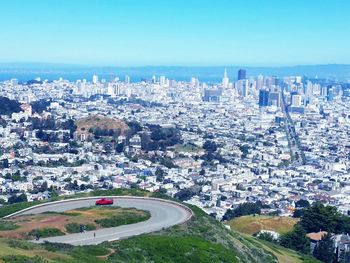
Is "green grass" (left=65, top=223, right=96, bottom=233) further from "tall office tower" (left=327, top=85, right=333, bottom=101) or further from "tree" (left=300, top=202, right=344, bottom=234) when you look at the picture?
"tall office tower" (left=327, top=85, right=333, bottom=101)

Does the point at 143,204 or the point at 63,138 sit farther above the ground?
the point at 143,204

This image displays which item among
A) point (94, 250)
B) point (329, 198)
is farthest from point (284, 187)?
point (94, 250)

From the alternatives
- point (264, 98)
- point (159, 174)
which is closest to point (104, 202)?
point (159, 174)

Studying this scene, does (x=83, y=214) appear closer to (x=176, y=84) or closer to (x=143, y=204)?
(x=143, y=204)

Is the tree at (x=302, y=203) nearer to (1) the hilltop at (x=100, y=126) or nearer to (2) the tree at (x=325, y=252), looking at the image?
(2) the tree at (x=325, y=252)

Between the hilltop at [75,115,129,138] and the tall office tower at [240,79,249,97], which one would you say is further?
the tall office tower at [240,79,249,97]

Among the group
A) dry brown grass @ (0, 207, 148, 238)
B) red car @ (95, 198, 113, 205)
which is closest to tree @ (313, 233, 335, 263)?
dry brown grass @ (0, 207, 148, 238)
